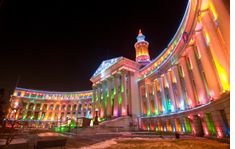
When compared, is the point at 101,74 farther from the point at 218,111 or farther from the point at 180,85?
the point at 218,111

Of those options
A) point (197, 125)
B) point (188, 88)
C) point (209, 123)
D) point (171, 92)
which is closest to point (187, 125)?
point (197, 125)

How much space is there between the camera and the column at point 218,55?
12.4 m

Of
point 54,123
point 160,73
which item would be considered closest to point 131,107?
point 160,73

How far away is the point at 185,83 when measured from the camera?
2422 centimetres

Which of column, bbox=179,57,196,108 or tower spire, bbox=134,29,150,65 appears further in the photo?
tower spire, bbox=134,29,150,65

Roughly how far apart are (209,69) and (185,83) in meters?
8.16

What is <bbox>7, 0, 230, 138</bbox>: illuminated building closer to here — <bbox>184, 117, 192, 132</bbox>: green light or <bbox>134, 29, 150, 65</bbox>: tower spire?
<bbox>184, 117, 192, 132</bbox>: green light

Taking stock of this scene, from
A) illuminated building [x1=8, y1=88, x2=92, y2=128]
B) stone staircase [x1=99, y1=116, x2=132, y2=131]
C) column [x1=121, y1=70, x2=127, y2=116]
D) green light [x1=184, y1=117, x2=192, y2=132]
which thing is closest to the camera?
green light [x1=184, y1=117, x2=192, y2=132]

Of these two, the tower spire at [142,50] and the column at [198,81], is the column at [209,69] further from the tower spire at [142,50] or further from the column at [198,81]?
the tower spire at [142,50]

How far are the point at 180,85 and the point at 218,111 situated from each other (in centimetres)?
1240

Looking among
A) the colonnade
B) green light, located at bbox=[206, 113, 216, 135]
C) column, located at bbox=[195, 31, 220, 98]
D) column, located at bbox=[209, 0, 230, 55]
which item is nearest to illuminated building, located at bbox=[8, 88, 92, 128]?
the colonnade

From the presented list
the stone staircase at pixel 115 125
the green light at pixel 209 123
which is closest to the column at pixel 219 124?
the green light at pixel 209 123

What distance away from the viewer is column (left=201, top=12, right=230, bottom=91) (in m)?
12.4
